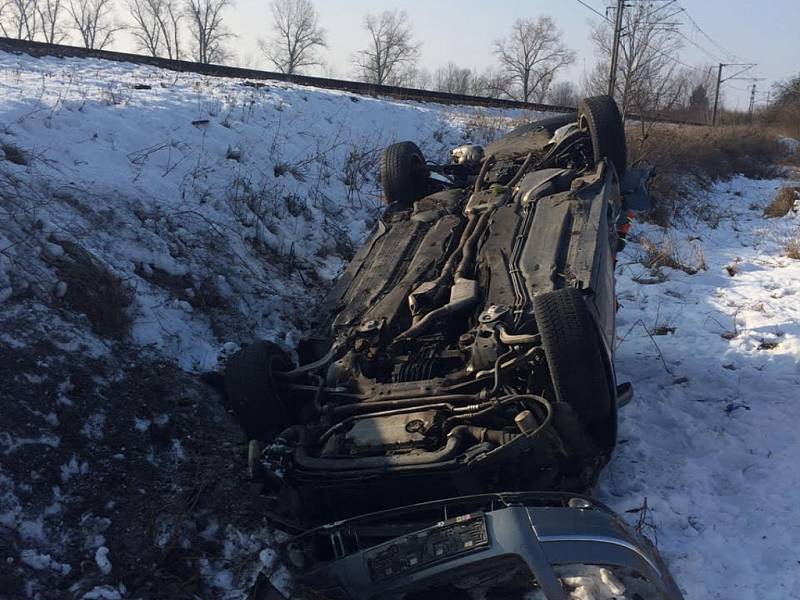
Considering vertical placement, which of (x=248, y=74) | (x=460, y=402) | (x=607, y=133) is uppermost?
(x=248, y=74)

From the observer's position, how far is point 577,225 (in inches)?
177

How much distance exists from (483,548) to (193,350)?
269 cm

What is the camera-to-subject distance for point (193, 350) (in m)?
4.55

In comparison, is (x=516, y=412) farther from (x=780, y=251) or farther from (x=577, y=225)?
(x=780, y=251)

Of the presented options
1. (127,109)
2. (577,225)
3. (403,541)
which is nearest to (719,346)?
(577,225)

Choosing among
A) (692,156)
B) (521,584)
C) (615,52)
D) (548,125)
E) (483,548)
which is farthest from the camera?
(615,52)

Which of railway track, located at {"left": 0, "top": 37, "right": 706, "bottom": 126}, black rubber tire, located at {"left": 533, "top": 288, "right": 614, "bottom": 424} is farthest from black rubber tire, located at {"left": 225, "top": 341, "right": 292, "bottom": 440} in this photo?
railway track, located at {"left": 0, "top": 37, "right": 706, "bottom": 126}

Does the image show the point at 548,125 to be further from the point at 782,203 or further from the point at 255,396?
the point at 782,203

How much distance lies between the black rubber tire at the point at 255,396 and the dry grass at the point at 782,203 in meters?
11.9

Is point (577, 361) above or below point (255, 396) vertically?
above

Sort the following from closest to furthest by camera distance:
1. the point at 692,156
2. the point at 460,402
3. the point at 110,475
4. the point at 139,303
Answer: the point at 110,475, the point at 460,402, the point at 139,303, the point at 692,156

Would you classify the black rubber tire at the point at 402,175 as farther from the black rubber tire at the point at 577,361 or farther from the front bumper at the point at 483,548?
the front bumper at the point at 483,548

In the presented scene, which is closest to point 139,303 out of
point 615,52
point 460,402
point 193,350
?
point 193,350

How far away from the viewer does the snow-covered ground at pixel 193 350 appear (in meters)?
3.08
